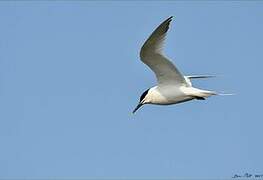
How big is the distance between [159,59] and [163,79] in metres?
0.69

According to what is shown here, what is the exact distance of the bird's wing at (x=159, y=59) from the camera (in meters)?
12.0

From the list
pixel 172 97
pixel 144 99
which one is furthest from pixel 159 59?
pixel 144 99

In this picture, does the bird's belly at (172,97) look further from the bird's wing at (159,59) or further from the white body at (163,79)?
the bird's wing at (159,59)

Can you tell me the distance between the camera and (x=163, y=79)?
1311 cm

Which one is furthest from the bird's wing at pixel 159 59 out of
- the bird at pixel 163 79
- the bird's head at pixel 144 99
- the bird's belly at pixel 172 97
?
the bird's head at pixel 144 99

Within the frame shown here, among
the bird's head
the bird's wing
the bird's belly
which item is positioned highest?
the bird's wing

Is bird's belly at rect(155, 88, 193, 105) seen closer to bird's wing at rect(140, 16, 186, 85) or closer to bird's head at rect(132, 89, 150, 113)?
bird's wing at rect(140, 16, 186, 85)

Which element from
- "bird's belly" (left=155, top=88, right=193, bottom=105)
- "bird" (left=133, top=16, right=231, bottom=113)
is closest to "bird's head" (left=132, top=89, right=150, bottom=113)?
"bird" (left=133, top=16, right=231, bottom=113)

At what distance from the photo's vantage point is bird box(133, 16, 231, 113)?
477 inches

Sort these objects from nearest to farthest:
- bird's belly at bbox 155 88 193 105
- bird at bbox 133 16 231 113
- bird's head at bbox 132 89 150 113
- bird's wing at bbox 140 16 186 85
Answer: bird's wing at bbox 140 16 186 85, bird at bbox 133 16 231 113, bird's belly at bbox 155 88 193 105, bird's head at bbox 132 89 150 113

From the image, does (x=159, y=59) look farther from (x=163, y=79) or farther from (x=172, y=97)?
(x=172, y=97)

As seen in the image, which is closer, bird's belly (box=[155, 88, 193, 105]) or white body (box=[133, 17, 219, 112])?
white body (box=[133, 17, 219, 112])

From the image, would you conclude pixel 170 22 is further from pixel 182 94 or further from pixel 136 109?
pixel 136 109

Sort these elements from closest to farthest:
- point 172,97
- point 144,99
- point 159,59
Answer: point 159,59 → point 172,97 → point 144,99
